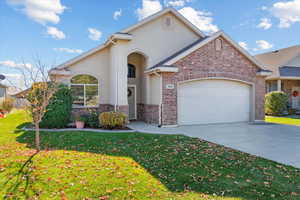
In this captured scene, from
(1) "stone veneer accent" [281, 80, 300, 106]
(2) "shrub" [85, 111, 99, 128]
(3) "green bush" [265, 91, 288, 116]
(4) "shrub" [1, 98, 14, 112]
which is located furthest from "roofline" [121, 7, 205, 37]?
(4) "shrub" [1, 98, 14, 112]

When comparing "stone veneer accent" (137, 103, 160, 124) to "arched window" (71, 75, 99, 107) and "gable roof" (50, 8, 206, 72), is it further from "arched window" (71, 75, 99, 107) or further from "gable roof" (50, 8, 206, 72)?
"gable roof" (50, 8, 206, 72)

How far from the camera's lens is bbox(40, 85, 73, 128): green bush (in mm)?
10359

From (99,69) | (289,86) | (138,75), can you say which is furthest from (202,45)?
(289,86)

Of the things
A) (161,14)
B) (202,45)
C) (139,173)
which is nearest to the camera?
(139,173)

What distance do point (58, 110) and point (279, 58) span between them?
23.7 meters

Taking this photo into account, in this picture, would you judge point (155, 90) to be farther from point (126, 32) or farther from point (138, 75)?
point (126, 32)

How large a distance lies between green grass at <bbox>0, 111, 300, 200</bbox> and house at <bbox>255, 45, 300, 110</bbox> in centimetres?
1618

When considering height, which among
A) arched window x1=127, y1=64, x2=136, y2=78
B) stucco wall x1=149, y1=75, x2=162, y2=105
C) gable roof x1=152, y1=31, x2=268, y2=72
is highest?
gable roof x1=152, y1=31, x2=268, y2=72

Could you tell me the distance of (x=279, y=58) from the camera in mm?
22859

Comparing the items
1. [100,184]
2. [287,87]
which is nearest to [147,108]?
[100,184]

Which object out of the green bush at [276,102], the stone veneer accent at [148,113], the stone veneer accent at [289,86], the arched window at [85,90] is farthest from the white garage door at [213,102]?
the stone veneer accent at [289,86]

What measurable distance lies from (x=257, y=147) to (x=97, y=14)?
14.5 metres

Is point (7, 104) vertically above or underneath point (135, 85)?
underneath

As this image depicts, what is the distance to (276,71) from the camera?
64.7ft
